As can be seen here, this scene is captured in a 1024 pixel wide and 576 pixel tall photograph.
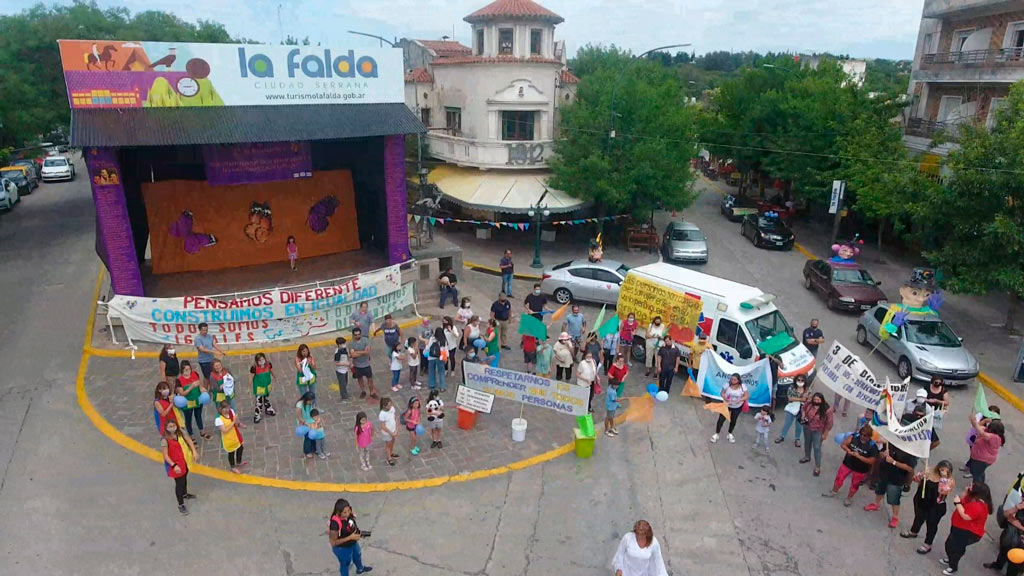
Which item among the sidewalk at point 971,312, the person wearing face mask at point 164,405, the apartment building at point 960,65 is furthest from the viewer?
the apartment building at point 960,65

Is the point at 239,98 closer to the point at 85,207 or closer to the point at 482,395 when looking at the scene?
the point at 482,395

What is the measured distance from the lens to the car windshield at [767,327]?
45.9ft

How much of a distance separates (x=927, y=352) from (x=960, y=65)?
1614 cm

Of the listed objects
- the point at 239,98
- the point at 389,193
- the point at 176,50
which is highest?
the point at 176,50

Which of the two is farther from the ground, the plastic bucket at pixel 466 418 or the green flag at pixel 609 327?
the green flag at pixel 609 327

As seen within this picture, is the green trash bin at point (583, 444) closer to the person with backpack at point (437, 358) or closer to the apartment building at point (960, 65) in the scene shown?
the person with backpack at point (437, 358)

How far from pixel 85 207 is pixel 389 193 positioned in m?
21.9

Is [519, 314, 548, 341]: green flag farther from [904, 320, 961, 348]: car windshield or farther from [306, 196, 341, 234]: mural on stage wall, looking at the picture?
[306, 196, 341, 234]: mural on stage wall

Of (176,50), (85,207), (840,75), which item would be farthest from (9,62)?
(840,75)

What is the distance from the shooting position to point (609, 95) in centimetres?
2472

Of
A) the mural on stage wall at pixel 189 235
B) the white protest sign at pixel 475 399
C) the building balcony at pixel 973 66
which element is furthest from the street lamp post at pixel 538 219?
the building balcony at pixel 973 66

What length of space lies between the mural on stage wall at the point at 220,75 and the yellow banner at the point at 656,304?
847 centimetres

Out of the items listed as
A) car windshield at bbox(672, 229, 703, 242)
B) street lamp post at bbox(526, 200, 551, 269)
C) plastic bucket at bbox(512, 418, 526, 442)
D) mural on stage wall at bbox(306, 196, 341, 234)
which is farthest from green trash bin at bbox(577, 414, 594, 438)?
car windshield at bbox(672, 229, 703, 242)

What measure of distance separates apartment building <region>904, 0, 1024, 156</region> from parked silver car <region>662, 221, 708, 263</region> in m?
8.84
